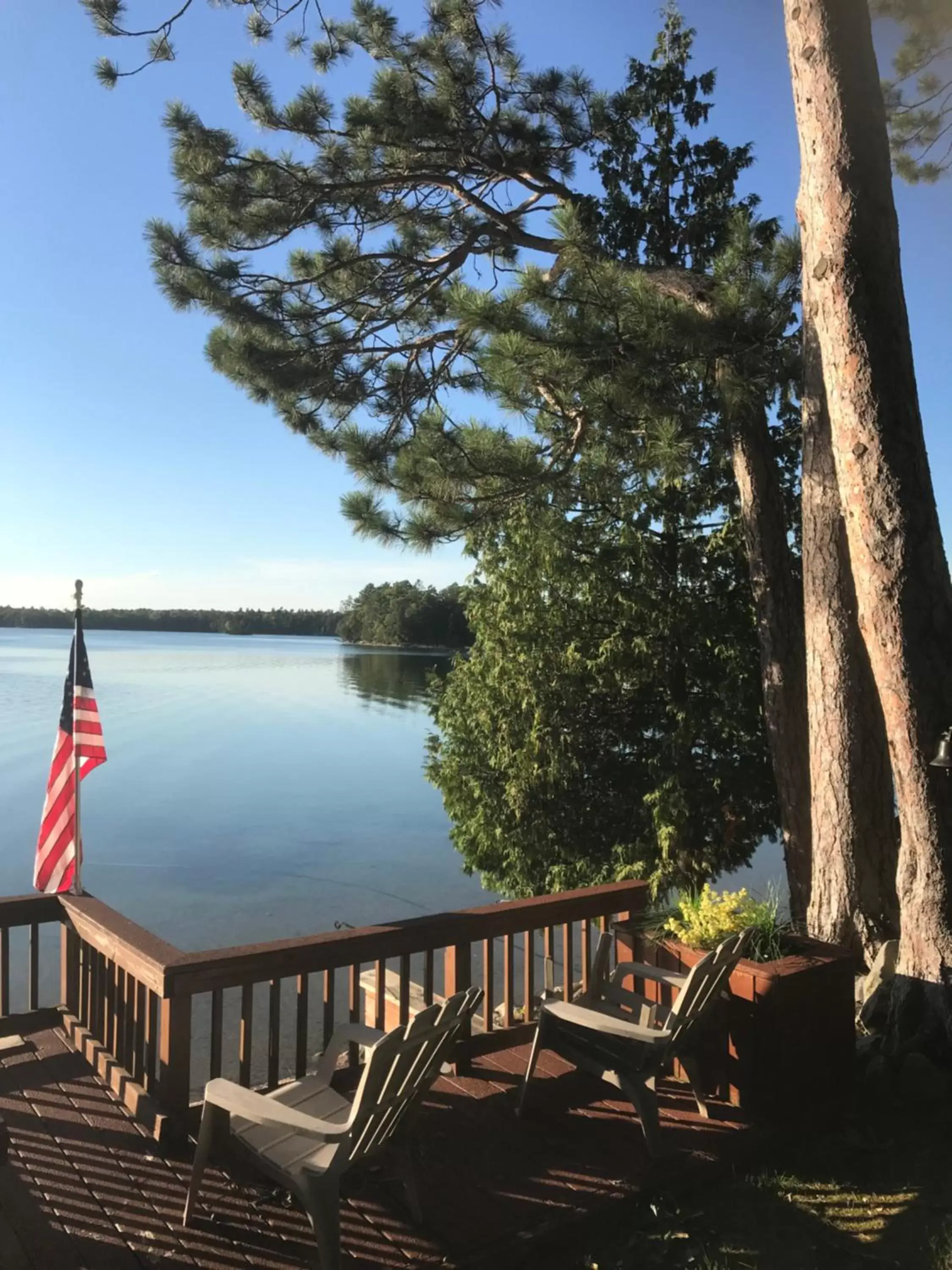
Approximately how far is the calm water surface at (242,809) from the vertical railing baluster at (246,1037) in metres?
11.2

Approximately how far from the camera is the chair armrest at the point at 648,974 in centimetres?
360

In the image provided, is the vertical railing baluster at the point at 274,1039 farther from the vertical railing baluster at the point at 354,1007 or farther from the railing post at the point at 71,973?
the railing post at the point at 71,973

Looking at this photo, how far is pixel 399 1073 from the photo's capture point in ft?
8.54

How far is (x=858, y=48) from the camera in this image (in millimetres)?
4500

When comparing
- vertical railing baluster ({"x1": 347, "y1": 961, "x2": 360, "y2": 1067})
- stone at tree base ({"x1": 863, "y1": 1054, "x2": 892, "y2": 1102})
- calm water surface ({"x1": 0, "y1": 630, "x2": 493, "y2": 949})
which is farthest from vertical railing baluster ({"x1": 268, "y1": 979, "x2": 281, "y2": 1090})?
calm water surface ({"x1": 0, "y1": 630, "x2": 493, "y2": 949})

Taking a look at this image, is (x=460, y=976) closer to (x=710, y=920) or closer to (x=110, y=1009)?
(x=710, y=920)

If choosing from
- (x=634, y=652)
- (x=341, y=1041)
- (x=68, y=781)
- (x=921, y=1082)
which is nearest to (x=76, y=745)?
(x=68, y=781)

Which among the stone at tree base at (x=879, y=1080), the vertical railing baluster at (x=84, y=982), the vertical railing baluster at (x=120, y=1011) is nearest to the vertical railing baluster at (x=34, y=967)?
the vertical railing baluster at (x=84, y=982)

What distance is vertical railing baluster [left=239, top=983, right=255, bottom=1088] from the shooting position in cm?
332

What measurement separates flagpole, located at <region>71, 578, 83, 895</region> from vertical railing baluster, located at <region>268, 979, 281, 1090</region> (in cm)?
191

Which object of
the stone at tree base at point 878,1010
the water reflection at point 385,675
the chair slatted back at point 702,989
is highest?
the chair slatted back at point 702,989

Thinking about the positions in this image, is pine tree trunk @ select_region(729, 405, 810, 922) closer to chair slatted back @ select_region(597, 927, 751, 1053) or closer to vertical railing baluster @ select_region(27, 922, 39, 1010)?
chair slatted back @ select_region(597, 927, 751, 1053)

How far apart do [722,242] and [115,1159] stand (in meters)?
7.42

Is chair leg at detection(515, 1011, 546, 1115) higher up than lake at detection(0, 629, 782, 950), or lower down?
higher up
